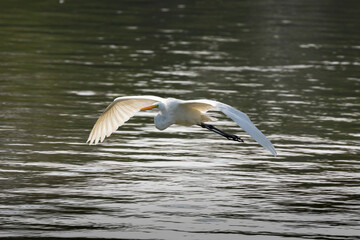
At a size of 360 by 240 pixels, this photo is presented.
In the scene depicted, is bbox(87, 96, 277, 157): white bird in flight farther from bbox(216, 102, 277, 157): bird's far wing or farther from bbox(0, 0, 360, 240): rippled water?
bbox(0, 0, 360, 240): rippled water

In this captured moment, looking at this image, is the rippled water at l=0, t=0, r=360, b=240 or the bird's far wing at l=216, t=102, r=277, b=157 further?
the rippled water at l=0, t=0, r=360, b=240

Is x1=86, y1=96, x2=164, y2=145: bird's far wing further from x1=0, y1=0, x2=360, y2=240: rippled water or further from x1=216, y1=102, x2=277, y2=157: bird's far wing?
x1=216, y1=102, x2=277, y2=157: bird's far wing

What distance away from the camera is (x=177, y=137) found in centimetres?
1468

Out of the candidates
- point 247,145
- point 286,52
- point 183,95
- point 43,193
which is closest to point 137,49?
point 286,52

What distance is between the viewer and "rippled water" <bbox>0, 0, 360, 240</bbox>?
994 cm

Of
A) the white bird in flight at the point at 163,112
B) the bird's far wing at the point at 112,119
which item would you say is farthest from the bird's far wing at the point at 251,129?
the bird's far wing at the point at 112,119

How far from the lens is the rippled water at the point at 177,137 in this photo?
32.6 feet

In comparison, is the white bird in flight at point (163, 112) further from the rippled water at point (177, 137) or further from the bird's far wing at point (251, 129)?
the rippled water at point (177, 137)

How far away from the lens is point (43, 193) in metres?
10.8

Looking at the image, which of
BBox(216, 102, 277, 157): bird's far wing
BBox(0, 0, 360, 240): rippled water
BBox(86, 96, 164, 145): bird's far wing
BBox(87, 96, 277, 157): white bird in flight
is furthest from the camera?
BBox(86, 96, 164, 145): bird's far wing

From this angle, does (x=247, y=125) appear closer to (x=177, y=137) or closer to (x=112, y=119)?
(x=112, y=119)

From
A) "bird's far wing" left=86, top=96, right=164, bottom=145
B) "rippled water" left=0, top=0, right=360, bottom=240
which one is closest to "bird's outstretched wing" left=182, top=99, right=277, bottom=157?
"rippled water" left=0, top=0, right=360, bottom=240

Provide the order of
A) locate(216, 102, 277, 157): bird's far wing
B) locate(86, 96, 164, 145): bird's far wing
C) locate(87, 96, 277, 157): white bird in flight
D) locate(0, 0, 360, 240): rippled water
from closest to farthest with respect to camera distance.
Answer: locate(216, 102, 277, 157): bird's far wing, locate(0, 0, 360, 240): rippled water, locate(87, 96, 277, 157): white bird in flight, locate(86, 96, 164, 145): bird's far wing

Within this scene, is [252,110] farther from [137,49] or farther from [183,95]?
[137,49]
